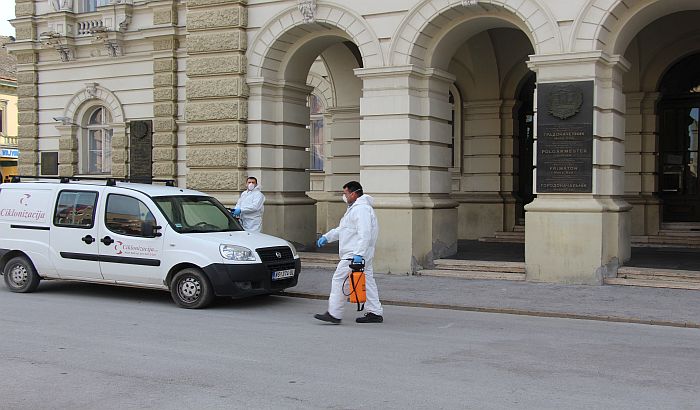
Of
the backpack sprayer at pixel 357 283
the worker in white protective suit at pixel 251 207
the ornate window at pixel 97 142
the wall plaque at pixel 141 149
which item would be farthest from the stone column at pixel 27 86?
the backpack sprayer at pixel 357 283

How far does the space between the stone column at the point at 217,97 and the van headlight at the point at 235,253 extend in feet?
17.9

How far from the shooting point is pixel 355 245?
33.4 feet

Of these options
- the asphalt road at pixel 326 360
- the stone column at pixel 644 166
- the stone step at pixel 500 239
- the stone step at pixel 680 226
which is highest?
the stone column at pixel 644 166

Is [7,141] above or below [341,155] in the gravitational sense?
above

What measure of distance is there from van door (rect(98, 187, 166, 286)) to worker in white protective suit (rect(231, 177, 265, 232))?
11.0 ft

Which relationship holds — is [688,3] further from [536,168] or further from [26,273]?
[26,273]

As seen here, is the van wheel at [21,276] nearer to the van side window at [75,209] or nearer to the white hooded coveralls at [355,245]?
the van side window at [75,209]

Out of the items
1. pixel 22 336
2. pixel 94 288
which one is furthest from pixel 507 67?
pixel 22 336

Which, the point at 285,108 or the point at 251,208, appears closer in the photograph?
the point at 251,208

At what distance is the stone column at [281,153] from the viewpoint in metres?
16.7

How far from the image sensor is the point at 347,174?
20.8 meters

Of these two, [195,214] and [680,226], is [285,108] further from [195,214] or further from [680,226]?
[680,226]

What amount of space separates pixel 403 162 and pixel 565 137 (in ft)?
9.87

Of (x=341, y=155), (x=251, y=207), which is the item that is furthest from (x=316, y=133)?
(x=251, y=207)
